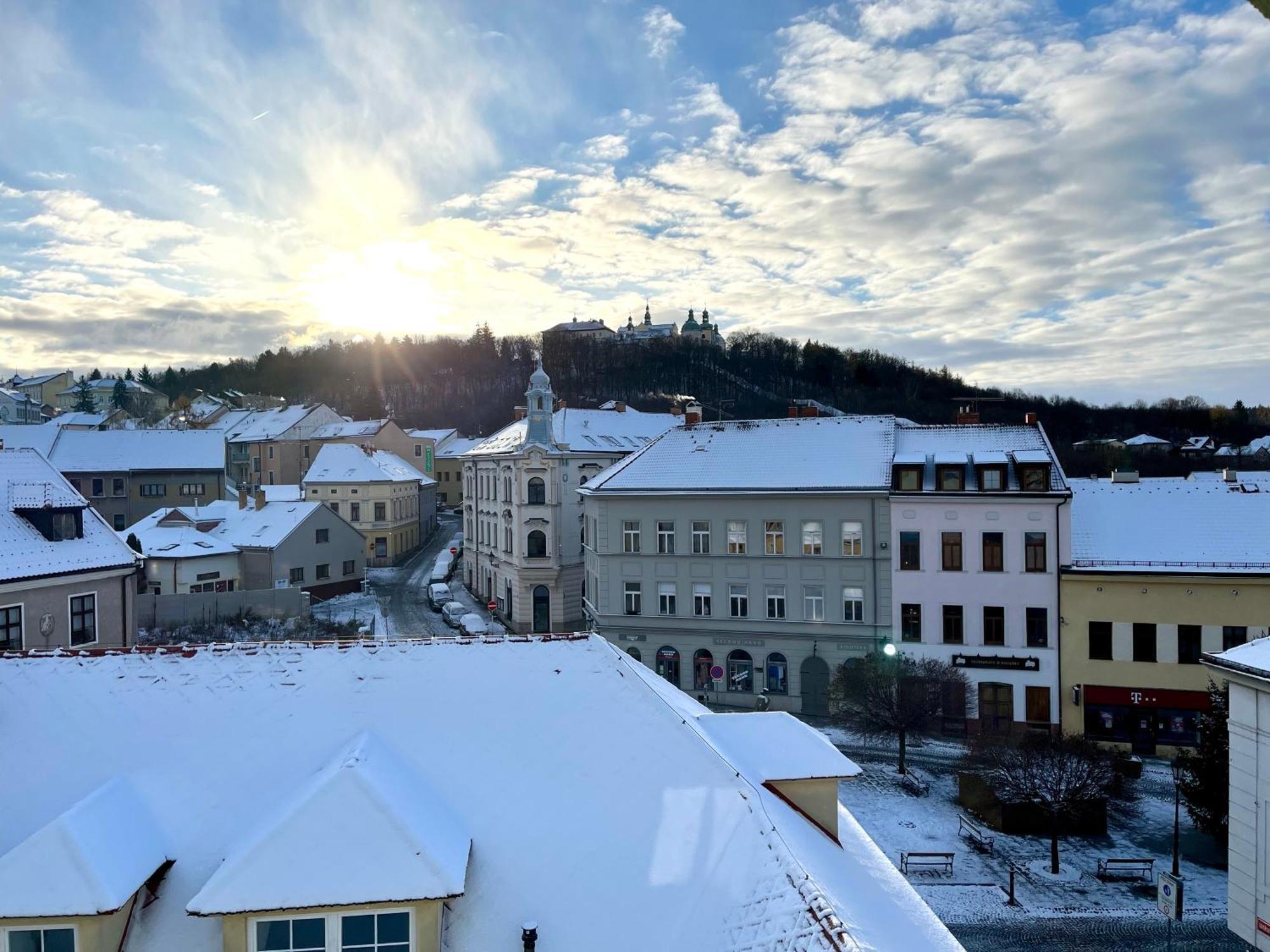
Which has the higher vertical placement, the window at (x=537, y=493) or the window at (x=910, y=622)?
the window at (x=537, y=493)

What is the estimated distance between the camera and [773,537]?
33.6 m

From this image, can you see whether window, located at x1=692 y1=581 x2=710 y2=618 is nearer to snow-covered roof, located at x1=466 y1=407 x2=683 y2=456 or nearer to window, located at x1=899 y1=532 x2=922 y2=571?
window, located at x1=899 y1=532 x2=922 y2=571

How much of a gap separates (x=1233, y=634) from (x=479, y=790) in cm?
2874

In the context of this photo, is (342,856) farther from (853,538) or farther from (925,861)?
(853,538)

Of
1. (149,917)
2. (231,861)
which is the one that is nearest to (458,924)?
(231,861)

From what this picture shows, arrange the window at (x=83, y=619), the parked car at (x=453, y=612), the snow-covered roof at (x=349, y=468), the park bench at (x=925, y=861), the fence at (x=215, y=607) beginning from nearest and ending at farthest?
the park bench at (x=925, y=861) → the window at (x=83, y=619) → the fence at (x=215, y=607) → the parked car at (x=453, y=612) → the snow-covered roof at (x=349, y=468)

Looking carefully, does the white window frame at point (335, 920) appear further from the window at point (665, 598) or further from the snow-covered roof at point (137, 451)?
the snow-covered roof at point (137, 451)

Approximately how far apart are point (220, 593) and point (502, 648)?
118 ft

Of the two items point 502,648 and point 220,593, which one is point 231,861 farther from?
point 220,593

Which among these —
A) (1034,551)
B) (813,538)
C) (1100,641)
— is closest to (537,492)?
(813,538)

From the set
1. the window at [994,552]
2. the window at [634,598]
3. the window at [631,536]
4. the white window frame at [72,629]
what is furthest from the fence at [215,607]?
the window at [994,552]

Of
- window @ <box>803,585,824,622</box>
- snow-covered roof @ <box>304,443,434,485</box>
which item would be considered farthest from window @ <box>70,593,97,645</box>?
snow-covered roof @ <box>304,443,434,485</box>

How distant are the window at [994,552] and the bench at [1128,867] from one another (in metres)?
11.8

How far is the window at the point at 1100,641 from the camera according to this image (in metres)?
28.7
